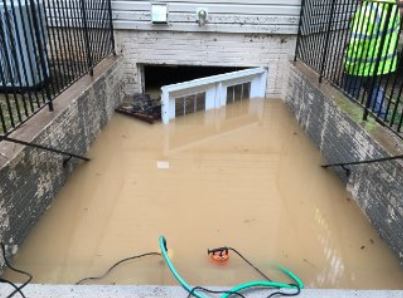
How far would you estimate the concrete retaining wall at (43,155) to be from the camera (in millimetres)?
2480

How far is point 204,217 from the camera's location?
10.3 ft

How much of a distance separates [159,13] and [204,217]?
3.35m

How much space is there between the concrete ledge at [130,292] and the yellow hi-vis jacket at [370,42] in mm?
2125

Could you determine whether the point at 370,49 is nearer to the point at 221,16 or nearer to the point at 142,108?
the point at 221,16

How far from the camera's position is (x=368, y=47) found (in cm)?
352

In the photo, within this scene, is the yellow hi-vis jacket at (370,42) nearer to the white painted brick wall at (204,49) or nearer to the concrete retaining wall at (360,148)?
the concrete retaining wall at (360,148)

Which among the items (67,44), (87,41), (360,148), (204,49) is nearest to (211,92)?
(204,49)

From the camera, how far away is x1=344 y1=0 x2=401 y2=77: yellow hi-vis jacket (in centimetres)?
333

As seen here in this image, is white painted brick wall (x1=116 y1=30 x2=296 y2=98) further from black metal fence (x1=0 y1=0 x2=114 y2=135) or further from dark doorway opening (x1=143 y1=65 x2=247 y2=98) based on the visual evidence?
dark doorway opening (x1=143 y1=65 x2=247 y2=98)

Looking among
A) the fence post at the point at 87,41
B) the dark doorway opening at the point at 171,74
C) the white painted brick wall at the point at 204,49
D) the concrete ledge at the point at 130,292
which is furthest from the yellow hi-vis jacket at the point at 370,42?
the dark doorway opening at the point at 171,74

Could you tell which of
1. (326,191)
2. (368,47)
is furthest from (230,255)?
(368,47)

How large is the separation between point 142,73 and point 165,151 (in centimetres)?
214

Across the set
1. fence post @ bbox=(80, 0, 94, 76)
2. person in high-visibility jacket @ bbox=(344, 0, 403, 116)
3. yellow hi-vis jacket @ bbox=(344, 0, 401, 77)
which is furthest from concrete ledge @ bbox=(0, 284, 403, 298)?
fence post @ bbox=(80, 0, 94, 76)

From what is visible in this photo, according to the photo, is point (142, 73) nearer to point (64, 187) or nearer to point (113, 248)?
point (64, 187)
